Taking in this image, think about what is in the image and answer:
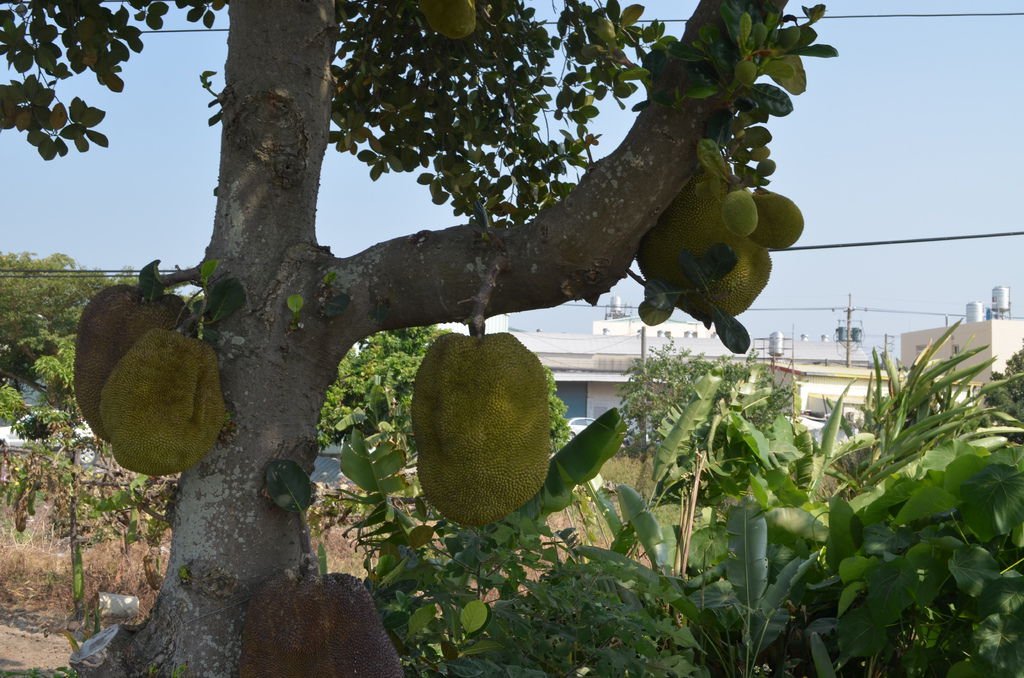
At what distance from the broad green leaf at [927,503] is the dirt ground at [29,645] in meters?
3.31

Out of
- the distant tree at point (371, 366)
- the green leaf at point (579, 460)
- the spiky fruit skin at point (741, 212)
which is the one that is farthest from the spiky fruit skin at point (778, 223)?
the distant tree at point (371, 366)

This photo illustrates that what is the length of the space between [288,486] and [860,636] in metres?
1.42

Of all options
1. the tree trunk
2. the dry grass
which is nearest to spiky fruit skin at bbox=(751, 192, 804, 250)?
the tree trunk

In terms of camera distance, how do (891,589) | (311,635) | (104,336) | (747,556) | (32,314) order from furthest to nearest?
(32,314) < (747,556) < (891,589) < (104,336) < (311,635)

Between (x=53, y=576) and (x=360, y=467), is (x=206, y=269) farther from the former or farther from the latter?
(x=53, y=576)

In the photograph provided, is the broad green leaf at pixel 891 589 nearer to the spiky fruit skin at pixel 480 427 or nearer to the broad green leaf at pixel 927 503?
the broad green leaf at pixel 927 503

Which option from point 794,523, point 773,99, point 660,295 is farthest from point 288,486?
point 794,523

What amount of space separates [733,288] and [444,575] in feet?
2.96

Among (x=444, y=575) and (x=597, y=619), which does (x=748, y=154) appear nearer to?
(x=597, y=619)

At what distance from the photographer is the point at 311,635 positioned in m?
1.15

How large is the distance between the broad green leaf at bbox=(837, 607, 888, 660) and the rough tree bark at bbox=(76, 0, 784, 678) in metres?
1.28

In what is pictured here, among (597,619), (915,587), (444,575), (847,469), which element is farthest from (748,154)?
(847,469)

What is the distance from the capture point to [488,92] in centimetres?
251

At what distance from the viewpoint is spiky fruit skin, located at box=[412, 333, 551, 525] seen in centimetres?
110
